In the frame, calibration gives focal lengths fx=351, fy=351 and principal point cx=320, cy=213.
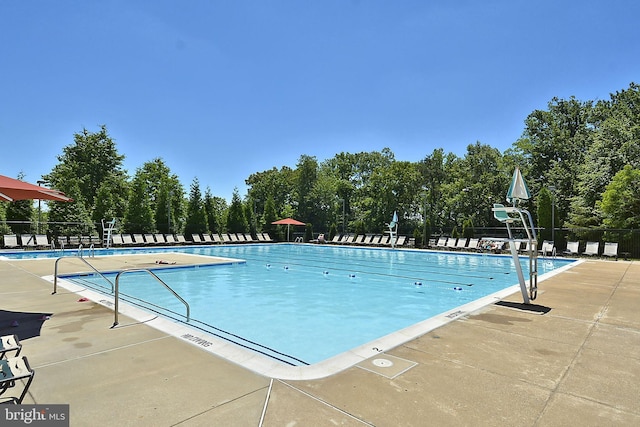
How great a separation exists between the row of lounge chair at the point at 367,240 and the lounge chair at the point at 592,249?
32.0 feet

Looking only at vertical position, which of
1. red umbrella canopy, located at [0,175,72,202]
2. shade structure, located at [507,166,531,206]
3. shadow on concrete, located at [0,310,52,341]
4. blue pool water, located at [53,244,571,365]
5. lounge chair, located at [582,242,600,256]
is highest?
shade structure, located at [507,166,531,206]

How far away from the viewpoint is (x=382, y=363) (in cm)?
334

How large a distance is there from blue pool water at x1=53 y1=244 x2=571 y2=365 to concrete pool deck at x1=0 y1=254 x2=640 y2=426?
127 centimetres

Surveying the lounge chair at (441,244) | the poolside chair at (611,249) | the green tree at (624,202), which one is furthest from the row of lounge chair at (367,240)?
the green tree at (624,202)

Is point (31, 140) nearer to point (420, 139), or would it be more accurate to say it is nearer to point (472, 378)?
point (420, 139)

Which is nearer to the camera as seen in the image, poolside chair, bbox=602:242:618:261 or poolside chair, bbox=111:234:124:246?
poolside chair, bbox=602:242:618:261

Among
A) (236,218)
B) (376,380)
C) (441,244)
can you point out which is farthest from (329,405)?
(236,218)

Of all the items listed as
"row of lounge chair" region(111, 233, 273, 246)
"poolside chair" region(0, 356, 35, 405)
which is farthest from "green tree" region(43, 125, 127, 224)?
"poolside chair" region(0, 356, 35, 405)

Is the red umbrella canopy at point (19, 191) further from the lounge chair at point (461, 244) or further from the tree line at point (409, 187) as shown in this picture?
the lounge chair at point (461, 244)

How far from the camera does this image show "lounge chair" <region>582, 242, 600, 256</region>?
1531 cm

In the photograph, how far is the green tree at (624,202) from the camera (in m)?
15.3

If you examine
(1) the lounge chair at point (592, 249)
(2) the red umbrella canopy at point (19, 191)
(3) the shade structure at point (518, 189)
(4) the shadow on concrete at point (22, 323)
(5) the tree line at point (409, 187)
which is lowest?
(4) the shadow on concrete at point (22, 323)

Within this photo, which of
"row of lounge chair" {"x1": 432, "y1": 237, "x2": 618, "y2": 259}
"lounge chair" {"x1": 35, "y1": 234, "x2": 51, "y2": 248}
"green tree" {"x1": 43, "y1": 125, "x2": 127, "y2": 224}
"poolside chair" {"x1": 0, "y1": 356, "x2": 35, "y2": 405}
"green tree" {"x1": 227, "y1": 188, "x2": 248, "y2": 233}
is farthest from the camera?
"green tree" {"x1": 43, "y1": 125, "x2": 127, "y2": 224}

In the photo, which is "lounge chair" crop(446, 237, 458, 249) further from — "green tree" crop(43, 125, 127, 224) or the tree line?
"green tree" crop(43, 125, 127, 224)
